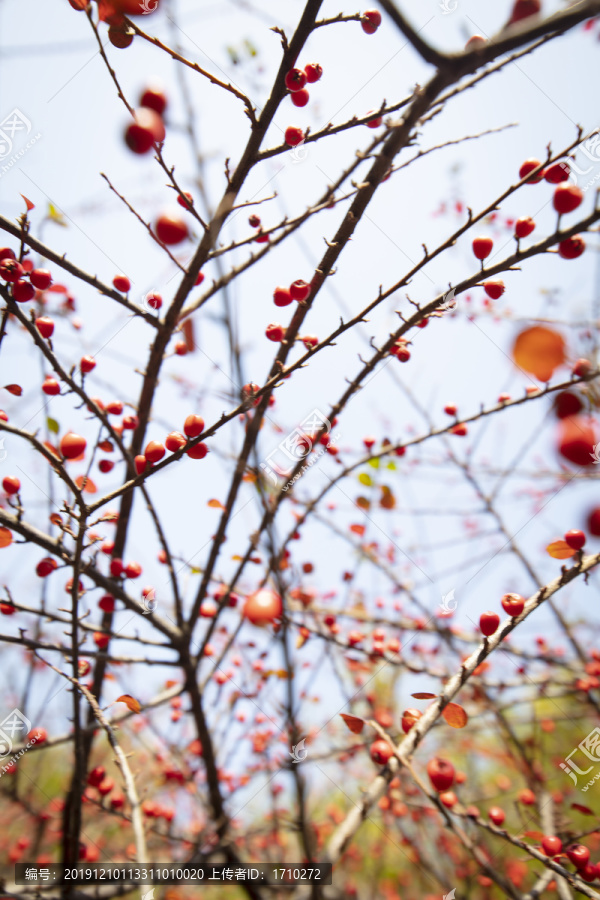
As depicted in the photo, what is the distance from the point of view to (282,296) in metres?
2.04

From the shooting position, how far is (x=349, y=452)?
455cm

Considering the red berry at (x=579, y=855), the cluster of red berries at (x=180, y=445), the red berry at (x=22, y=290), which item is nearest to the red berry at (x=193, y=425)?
the cluster of red berries at (x=180, y=445)

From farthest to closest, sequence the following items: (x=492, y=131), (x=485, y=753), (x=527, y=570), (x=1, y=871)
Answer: (x=485, y=753) → (x=1, y=871) → (x=527, y=570) → (x=492, y=131)

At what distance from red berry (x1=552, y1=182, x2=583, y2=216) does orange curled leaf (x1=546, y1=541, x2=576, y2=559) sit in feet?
3.97

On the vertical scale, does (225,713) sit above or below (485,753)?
above

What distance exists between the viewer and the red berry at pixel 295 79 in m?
1.78

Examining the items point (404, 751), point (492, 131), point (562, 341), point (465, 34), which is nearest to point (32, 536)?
point (404, 751)

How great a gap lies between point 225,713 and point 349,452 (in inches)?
108

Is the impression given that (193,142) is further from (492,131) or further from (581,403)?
(581,403)

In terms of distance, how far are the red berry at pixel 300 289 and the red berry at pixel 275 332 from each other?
0.55ft

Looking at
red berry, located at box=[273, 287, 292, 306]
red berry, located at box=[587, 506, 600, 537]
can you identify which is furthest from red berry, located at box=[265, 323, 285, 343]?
red berry, located at box=[587, 506, 600, 537]

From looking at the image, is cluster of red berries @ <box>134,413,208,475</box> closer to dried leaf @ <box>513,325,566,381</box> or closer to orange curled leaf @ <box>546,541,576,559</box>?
dried leaf @ <box>513,325,566,381</box>

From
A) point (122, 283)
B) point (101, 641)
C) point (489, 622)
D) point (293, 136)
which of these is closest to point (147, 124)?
point (293, 136)

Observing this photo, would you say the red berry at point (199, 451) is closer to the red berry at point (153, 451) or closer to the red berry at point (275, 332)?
the red berry at point (153, 451)
